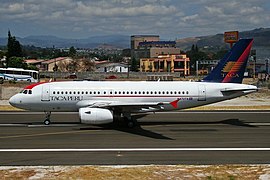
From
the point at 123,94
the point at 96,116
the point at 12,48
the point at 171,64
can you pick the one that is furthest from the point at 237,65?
the point at 171,64

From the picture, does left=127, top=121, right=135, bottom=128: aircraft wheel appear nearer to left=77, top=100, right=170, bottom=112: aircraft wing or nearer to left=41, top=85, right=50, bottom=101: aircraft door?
left=77, top=100, right=170, bottom=112: aircraft wing

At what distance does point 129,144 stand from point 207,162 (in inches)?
238

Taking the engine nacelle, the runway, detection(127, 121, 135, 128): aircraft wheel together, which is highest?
the engine nacelle

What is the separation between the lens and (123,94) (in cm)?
3253

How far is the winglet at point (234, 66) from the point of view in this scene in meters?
34.0

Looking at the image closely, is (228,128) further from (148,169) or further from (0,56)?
(0,56)

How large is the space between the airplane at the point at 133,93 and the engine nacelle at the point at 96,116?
117 centimetres

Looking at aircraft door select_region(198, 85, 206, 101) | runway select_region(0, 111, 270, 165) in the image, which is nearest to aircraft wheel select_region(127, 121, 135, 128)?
runway select_region(0, 111, 270, 165)

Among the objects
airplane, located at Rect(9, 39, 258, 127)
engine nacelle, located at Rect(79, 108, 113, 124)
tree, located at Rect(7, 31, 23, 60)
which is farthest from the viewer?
tree, located at Rect(7, 31, 23, 60)

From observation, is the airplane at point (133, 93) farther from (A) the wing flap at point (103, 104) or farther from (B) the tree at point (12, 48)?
(B) the tree at point (12, 48)

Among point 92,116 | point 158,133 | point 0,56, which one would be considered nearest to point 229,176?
point 158,133

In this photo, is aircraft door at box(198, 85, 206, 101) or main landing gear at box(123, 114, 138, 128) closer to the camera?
main landing gear at box(123, 114, 138, 128)

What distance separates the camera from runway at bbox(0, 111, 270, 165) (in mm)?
20297

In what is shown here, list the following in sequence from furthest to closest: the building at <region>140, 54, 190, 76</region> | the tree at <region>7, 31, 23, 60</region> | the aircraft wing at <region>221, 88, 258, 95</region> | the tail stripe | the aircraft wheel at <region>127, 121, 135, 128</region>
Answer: the building at <region>140, 54, 190, 76</region>, the tree at <region>7, 31, 23, 60</region>, the tail stripe, the aircraft wing at <region>221, 88, 258, 95</region>, the aircraft wheel at <region>127, 121, 135, 128</region>
